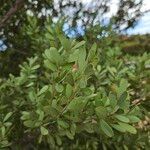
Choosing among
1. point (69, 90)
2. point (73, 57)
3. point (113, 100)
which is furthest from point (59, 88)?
point (113, 100)

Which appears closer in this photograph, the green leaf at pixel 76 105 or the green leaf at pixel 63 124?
the green leaf at pixel 76 105

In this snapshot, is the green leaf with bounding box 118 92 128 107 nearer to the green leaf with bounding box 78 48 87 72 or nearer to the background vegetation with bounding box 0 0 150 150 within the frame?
the background vegetation with bounding box 0 0 150 150

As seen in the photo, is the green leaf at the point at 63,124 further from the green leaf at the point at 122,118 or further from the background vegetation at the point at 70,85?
the green leaf at the point at 122,118

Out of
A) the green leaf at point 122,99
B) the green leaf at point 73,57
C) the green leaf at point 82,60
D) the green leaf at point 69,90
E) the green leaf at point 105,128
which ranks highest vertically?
the green leaf at point 73,57

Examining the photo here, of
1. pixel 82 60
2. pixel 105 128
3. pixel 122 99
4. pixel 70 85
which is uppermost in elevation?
pixel 82 60

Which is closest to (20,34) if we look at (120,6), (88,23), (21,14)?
(21,14)

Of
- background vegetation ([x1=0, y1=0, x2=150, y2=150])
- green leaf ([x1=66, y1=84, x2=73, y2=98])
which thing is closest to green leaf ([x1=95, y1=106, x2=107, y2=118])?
background vegetation ([x1=0, y1=0, x2=150, y2=150])

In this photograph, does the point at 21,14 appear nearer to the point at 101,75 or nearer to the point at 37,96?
the point at 101,75

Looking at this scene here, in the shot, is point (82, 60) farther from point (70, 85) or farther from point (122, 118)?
point (122, 118)

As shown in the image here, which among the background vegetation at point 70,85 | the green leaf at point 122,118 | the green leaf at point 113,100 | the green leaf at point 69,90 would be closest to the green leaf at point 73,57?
the background vegetation at point 70,85

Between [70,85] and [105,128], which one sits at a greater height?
[70,85]

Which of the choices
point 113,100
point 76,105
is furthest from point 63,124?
point 113,100

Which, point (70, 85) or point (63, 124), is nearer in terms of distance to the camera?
point (70, 85)
